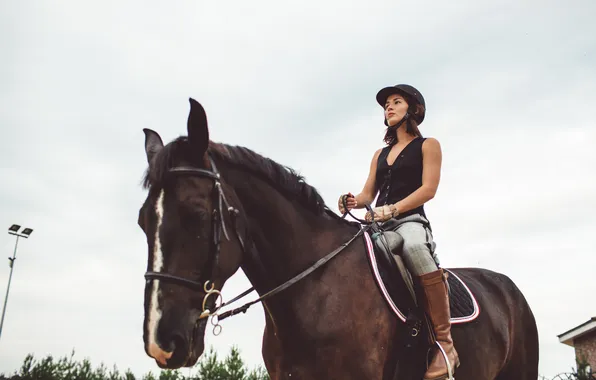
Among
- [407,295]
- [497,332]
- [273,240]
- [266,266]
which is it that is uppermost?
[273,240]

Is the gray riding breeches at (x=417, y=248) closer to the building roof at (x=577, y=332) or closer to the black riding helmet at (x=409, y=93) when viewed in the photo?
the black riding helmet at (x=409, y=93)

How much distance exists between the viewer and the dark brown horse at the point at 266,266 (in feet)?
10.3

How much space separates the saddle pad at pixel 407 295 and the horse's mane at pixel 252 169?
50cm

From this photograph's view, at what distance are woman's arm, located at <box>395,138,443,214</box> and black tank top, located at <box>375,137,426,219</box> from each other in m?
0.08

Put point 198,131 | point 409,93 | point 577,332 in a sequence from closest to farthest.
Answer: point 198,131, point 409,93, point 577,332

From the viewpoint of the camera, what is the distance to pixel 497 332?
529 centimetres

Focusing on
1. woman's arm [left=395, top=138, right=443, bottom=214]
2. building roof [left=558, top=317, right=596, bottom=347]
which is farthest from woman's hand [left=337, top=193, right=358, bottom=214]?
building roof [left=558, top=317, right=596, bottom=347]

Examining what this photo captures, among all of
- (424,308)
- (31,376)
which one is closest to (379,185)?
(424,308)

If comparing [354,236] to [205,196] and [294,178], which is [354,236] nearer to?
[294,178]

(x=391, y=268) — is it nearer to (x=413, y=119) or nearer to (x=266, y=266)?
(x=266, y=266)

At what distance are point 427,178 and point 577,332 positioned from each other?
68.3ft

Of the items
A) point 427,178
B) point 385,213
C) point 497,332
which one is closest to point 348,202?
point 385,213

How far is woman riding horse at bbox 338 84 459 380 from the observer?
163 inches

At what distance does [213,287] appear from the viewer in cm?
327
